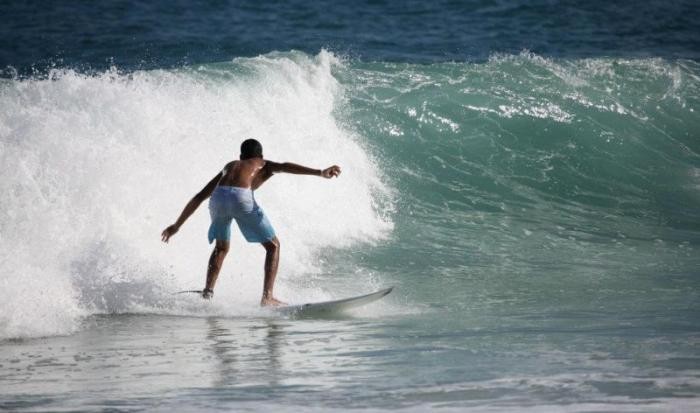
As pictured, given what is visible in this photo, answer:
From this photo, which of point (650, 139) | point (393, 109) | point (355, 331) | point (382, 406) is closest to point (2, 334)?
point (355, 331)

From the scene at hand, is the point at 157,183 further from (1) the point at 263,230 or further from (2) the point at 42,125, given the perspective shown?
(1) the point at 263,230

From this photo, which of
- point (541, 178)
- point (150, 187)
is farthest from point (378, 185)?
point (150, 187)

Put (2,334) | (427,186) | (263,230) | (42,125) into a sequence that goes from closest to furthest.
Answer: (2,334) → (263,230) → (42,125) → (427,186)

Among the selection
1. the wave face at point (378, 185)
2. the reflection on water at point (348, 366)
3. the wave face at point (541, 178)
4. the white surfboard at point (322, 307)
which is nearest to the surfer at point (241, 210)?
the white surfboard at point (322, 307)

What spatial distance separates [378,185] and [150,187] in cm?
400

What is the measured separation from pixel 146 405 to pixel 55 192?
5087 mm

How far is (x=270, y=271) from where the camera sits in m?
9.01

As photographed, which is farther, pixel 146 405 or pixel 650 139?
pixel 650 139

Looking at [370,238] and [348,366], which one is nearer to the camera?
[348,366]

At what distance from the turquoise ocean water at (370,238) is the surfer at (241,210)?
34 cm

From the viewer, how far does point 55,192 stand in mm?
10469

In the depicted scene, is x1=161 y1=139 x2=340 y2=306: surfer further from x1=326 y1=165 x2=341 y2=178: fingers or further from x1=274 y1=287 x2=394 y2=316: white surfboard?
x1=326 y1=165 x2=341 y2=178: fingers

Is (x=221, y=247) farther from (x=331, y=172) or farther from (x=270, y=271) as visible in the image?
(x=331, y=172)

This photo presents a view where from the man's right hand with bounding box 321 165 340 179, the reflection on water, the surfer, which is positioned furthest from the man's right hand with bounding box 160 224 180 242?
the man's right hand with bounding box 321 165 340 179
